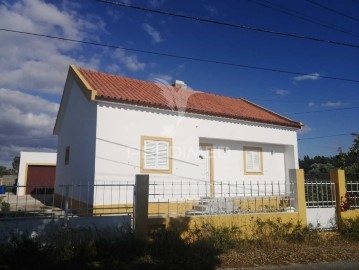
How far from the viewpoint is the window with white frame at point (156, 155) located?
1231 cm

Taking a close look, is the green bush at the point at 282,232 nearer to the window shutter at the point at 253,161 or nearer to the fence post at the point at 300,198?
the fence post at the point at 300,198

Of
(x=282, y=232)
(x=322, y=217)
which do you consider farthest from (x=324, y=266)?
(x=322, y=217)

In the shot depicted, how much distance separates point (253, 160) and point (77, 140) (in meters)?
8.90

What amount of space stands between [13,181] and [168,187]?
2086cm

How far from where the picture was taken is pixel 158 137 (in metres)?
12.7

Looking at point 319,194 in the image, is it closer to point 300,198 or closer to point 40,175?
point 300,198

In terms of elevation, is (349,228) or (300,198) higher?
(300,198)

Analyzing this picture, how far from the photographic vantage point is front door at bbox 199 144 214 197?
1451cm

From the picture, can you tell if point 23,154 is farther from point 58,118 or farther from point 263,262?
point 263,262

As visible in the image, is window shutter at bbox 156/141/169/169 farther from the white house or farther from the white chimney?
the white chimney

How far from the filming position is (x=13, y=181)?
90.3 feet

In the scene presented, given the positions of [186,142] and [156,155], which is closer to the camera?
[156,155]

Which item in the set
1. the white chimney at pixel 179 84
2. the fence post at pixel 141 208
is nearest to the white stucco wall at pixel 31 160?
the white chimney at pixel 179 84

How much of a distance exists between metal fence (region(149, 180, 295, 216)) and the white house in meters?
0.40
